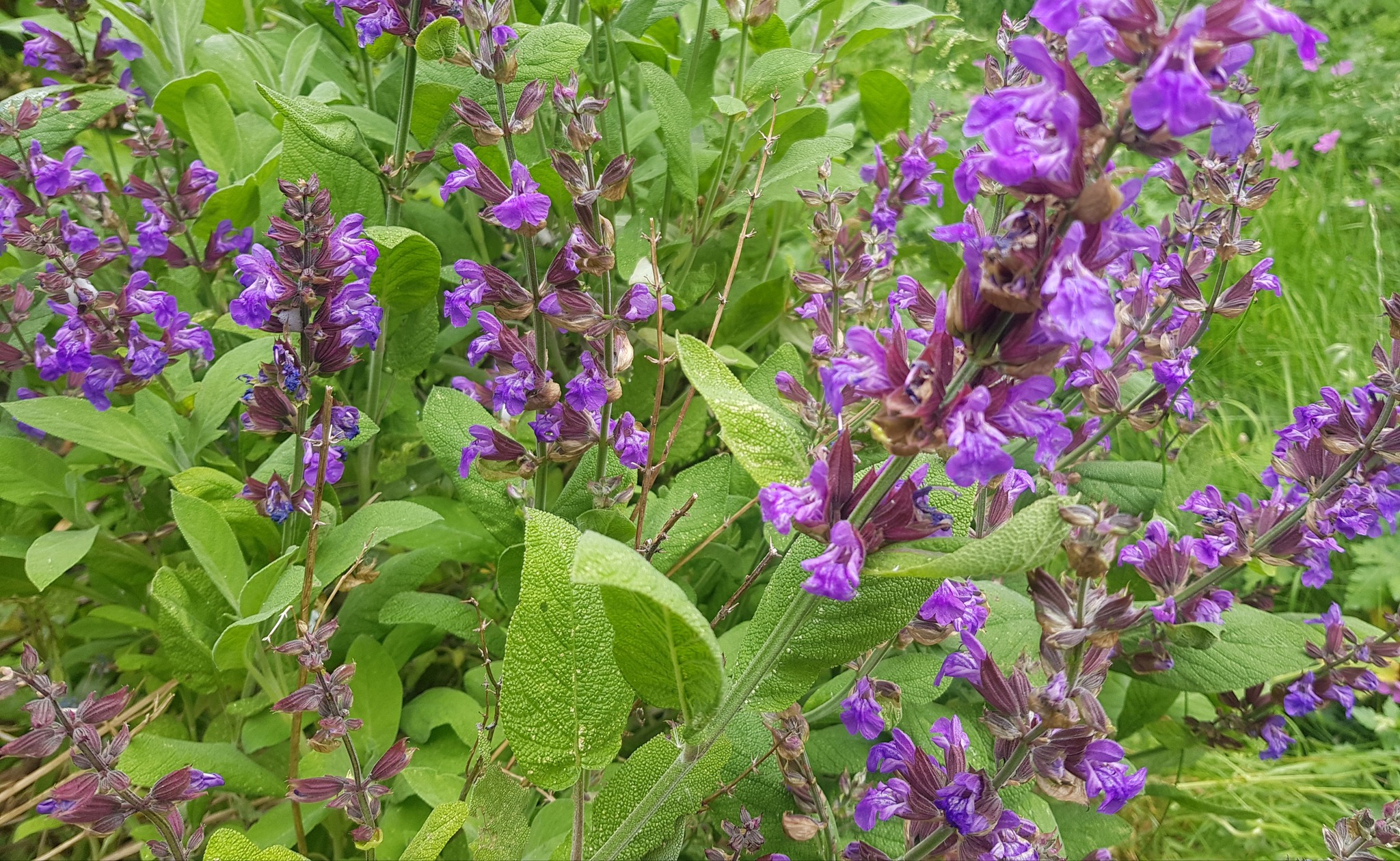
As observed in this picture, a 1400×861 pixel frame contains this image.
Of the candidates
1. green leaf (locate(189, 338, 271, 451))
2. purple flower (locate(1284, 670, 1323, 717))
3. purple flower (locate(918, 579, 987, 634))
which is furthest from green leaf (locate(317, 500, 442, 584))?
purple flower (locate(1284, 670, 1323, 717))

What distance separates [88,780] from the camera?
887 mm

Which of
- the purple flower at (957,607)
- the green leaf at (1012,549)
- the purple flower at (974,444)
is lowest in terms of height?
the purple flower at (957,607)

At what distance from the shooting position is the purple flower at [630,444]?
1.10 meters

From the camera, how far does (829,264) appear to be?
1339mm

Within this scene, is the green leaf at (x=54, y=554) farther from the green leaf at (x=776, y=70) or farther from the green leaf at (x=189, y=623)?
the green leaf at (x=776, y=70)

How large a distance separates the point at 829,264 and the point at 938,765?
72 cm

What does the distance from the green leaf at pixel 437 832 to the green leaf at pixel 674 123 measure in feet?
2.85

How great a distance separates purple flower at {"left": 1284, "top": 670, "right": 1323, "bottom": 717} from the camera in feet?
4.56

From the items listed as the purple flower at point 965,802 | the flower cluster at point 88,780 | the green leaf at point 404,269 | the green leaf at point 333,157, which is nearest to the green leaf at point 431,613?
the flower cluster at point 88,780

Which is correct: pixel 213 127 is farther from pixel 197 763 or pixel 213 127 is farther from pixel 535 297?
pixel 197 763

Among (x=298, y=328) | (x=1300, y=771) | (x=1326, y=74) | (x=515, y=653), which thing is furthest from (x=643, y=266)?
(x=1326, y=74)

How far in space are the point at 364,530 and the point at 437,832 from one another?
365 mm

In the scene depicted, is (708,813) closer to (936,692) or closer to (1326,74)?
(936,692)

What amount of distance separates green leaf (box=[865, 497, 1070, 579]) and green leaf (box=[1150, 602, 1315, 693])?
0.77 m
